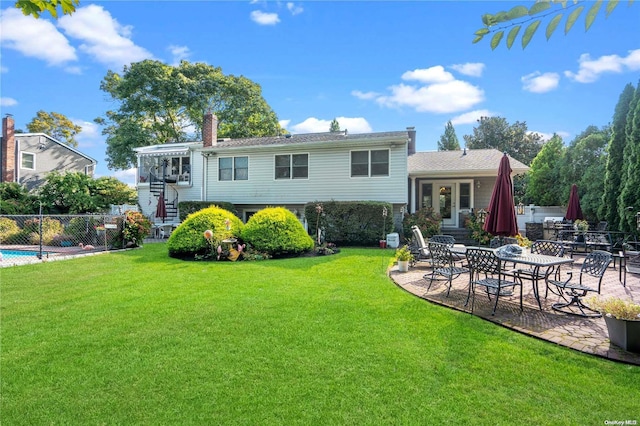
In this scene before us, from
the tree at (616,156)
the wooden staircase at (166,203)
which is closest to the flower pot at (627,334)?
the tree at (616,156)

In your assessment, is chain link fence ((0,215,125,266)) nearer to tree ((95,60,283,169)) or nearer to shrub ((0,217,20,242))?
shrub ((0,217,20,242))

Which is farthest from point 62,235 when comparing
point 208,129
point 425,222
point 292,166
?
point 425,222

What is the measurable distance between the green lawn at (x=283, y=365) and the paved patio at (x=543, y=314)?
0.91ft

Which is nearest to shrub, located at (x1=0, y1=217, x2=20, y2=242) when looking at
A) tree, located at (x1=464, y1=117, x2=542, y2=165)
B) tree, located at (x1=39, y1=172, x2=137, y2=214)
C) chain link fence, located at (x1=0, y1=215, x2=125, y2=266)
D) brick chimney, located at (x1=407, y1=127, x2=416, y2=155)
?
chain link fence, located at (x1=0, y1=215, x2=125, y2=266)

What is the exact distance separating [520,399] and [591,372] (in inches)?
43.6

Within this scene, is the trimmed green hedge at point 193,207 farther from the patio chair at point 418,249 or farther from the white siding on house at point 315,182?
the patio chair at point 418,249

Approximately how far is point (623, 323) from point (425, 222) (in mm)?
10199

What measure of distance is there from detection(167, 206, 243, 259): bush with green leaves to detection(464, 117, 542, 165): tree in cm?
3273

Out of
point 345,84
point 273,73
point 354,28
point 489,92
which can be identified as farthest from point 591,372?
point 273,73

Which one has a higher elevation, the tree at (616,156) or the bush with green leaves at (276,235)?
the tree at (616,156)

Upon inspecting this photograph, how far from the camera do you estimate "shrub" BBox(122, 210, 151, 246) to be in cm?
1301

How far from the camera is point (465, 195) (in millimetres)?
17250

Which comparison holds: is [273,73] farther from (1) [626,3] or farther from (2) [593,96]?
(1) [626,3]

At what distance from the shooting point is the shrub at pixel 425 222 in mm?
13851
